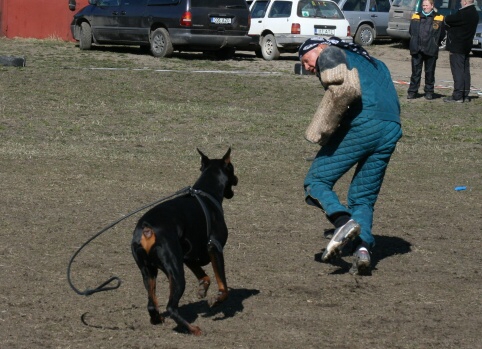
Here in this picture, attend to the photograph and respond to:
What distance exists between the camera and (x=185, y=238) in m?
5.51

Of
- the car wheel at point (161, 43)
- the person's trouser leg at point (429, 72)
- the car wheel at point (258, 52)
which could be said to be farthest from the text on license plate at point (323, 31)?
the person's trouser leg at point (429, 72)

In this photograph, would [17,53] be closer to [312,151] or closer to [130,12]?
[130,12]

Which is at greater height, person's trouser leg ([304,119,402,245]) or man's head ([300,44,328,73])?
man's head ([300,44,328,73])

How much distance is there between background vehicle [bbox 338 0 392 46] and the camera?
95.3 ft

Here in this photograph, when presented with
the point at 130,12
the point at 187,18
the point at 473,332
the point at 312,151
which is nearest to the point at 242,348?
the point at 473,332

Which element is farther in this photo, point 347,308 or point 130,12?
point 130,12

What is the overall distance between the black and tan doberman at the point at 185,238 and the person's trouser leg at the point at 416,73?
1135 cm

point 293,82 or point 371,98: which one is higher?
point 371,98

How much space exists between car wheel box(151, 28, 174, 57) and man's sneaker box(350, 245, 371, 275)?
1514cm

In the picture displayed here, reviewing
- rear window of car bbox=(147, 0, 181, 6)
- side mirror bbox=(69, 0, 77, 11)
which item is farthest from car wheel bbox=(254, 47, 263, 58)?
side mirror bbox=(69, 0, 77, 11)

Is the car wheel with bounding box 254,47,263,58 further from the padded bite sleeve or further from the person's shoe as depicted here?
the padded bite sleeve

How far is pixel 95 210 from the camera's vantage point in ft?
28.8

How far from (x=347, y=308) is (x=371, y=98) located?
1529mm

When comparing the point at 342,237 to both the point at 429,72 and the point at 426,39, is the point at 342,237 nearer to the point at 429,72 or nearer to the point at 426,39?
the point at 429,72
